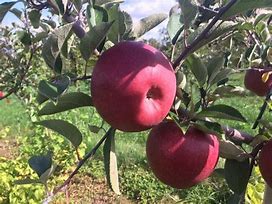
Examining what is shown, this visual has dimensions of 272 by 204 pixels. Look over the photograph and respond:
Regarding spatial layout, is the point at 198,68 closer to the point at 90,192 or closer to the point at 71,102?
the point at 71,102

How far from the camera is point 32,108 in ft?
15.0

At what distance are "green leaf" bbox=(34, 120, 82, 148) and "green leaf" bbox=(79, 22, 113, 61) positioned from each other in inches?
7.9

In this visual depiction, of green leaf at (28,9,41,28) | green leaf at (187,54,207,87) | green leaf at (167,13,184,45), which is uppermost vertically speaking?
green leaf at (167,13,184,45)

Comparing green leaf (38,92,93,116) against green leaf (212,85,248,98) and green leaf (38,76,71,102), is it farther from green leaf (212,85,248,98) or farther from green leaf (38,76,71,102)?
green leaf (212,85,248,98)

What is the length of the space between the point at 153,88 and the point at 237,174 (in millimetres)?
347

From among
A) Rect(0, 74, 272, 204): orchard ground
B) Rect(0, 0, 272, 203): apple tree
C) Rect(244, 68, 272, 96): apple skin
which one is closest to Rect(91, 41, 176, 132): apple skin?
Rect(0, 0, 272, 203): apple tree

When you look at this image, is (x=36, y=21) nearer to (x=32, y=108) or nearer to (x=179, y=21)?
(x=179, y=21)

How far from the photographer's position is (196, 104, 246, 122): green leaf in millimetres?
711

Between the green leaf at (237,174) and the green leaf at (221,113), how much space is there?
18cm

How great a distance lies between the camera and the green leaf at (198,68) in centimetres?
75

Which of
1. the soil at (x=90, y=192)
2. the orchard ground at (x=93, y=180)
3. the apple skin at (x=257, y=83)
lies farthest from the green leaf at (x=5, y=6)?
the soil at (x=90, y=192)

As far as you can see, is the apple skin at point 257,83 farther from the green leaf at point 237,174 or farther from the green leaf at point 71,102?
the green leaf at point 71,102

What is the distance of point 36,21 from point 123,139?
582cm

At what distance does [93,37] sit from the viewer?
0.60 m
